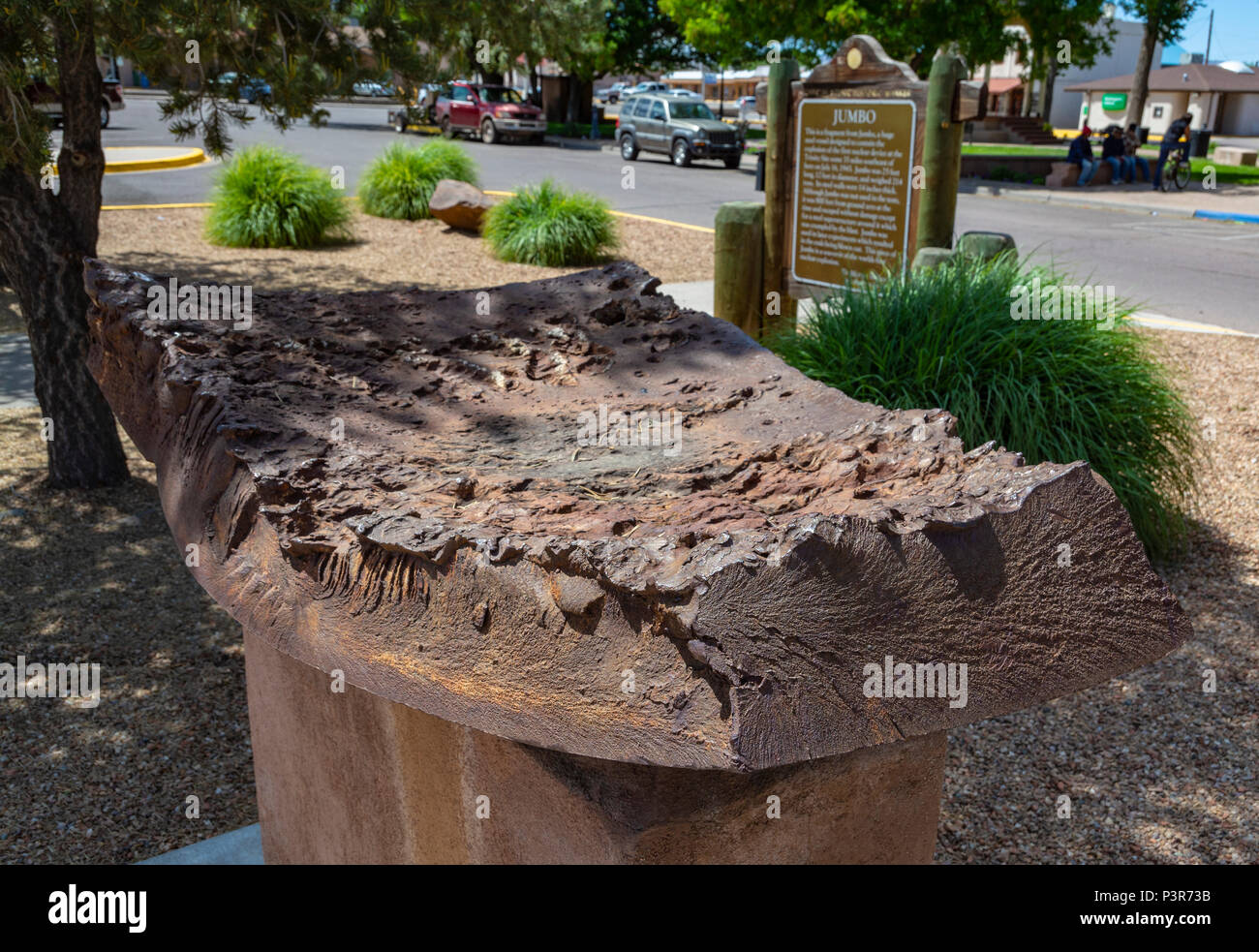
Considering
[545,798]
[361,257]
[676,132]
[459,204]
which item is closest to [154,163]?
[459,204]

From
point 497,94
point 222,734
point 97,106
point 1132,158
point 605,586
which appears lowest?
point 222,734

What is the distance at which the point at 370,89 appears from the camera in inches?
224

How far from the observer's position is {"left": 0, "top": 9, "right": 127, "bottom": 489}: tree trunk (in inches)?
205

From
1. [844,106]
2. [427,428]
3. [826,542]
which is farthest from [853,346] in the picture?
[826,542]

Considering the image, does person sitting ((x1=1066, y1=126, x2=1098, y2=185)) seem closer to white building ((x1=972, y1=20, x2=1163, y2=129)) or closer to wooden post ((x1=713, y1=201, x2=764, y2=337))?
wooden post ((x1=713, y1=201, x2=764, y2=337))

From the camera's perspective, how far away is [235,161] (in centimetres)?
1366

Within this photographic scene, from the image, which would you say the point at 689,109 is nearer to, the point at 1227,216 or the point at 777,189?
the point at 1227,216

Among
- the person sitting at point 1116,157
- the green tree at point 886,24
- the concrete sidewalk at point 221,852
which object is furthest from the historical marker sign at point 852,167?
the person sitting at point 1116,157

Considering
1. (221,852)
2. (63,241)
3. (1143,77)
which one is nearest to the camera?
(221,852)

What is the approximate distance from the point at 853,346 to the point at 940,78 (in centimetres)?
189

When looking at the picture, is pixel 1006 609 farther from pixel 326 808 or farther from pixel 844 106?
pixel 844 106

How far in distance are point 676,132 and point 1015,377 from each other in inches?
847

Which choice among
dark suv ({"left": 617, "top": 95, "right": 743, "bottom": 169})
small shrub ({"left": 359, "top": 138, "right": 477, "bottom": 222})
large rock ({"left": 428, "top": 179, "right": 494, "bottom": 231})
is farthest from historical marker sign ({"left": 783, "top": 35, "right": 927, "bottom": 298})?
dark suv ({"left": 617, "top": 95, "right": 743, "bottom": 169})

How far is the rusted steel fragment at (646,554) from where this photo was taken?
61.2 inches
